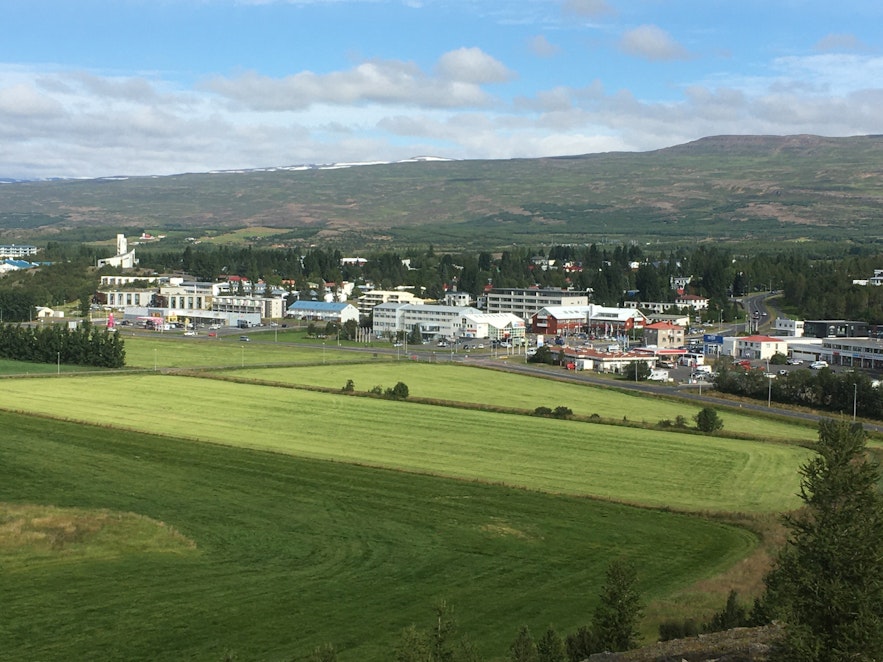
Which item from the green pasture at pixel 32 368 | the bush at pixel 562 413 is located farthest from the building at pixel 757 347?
the green pasture at pixel 32 368

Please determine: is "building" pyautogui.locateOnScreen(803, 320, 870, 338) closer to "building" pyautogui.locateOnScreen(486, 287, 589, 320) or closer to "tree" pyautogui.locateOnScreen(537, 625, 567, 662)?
"building" pyautogui.locateOnScreen(486, 287, 589, 320)

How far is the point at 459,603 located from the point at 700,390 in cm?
3147

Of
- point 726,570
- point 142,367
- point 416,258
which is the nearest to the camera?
point 726,570

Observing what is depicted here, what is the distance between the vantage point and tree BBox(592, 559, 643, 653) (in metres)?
13.9

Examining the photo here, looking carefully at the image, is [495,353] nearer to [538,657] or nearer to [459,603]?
[459,603]

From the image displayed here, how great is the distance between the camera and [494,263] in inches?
4439

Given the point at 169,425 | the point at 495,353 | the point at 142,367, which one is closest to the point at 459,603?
the point at 169,425

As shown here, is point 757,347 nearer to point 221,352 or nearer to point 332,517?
point 221,352

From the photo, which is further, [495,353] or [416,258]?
[416,258]

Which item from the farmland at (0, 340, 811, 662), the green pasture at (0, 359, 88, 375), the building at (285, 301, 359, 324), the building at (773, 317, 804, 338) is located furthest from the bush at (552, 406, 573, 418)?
the building at (285, 301, 359, 324)

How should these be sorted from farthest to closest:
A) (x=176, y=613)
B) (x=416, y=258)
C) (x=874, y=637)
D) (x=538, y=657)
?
1. (x=416, y=258)
2. (x=176, y=613)
3. (x=538, y=657)
4. (x=874, y=637)

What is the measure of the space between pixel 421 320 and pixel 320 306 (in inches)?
482

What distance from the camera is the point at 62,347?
5344 centimetres

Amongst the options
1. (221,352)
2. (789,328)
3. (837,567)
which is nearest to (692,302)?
(789,328)
